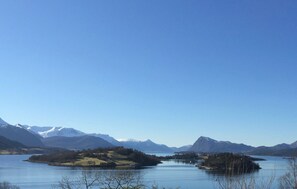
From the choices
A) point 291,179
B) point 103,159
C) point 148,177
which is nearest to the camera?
point 291,179

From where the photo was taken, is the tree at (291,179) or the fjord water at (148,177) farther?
the fjord water at (148,177)

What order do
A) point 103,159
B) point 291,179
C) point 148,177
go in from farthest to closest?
1. point 103,159
2. point 148,177
3. point 291,179

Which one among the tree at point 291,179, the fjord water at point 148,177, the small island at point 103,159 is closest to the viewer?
the tree at point 291,179

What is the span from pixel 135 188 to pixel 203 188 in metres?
50.0

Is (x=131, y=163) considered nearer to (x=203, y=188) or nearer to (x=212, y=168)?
(x=212, y=168)

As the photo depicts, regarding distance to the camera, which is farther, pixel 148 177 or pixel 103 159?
pixel 103 159

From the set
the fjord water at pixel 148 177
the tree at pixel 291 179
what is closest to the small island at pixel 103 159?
the fjord water at pixel 148 177

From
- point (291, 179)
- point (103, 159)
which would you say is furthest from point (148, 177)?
point (291, 179)

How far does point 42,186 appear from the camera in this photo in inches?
2667

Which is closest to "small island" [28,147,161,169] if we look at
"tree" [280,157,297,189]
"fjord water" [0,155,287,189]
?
"fjord water" [0,155,287,189]

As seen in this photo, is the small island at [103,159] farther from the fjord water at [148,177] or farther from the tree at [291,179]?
the tree at [291,179]

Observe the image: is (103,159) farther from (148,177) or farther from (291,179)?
(291,179)

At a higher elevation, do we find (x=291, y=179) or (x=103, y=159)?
(x=103, y=159)

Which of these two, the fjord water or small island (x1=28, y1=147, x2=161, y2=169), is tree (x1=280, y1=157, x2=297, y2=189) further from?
small island (x1=28, y1=147, x2=161, y2=169)
